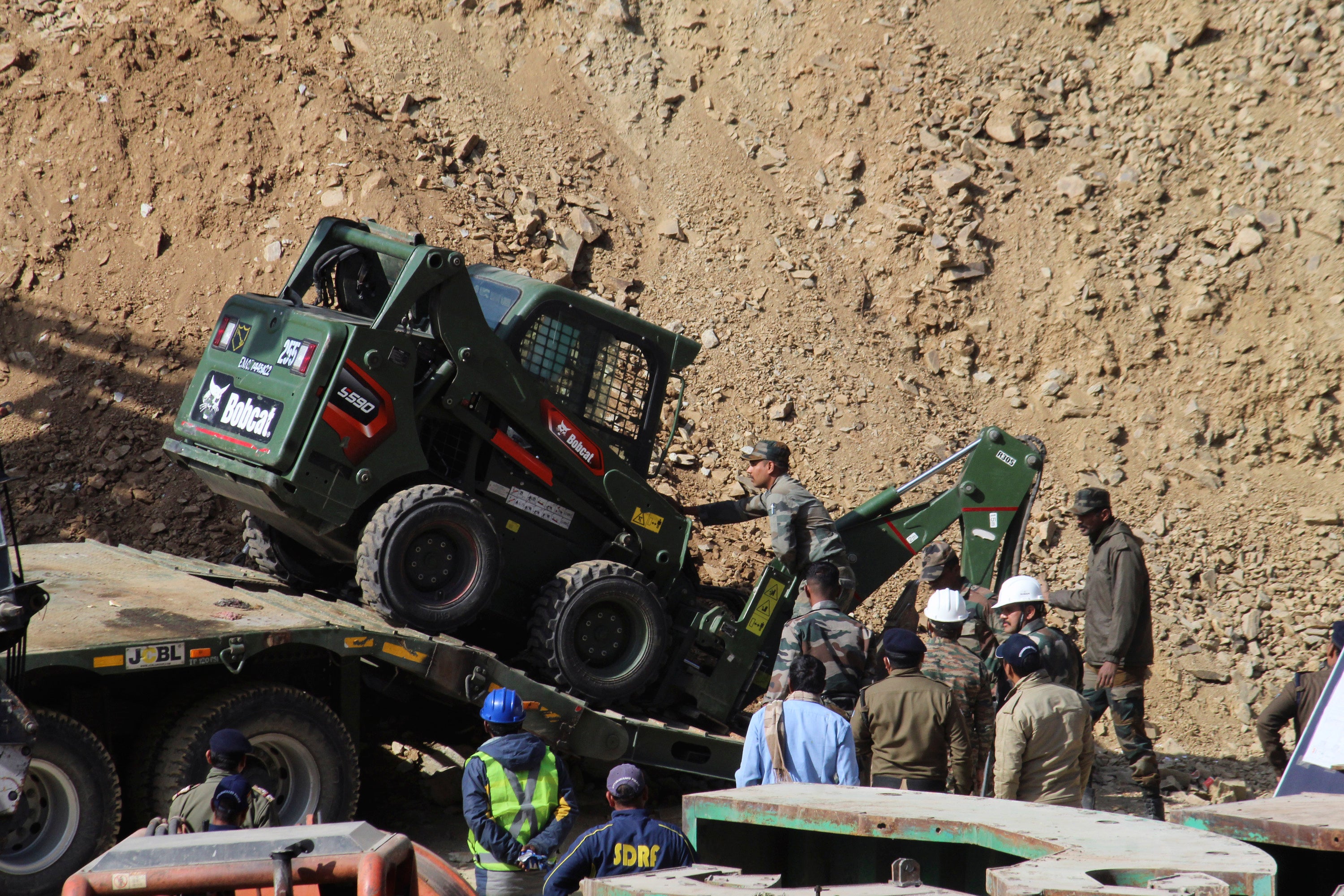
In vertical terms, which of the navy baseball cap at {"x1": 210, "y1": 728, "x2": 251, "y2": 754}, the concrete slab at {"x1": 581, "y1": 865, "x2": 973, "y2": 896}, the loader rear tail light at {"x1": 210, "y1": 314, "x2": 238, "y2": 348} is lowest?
the navy baseball cap at {"x1": 210, "y1": 728, "x2": 251, "y2": 754}

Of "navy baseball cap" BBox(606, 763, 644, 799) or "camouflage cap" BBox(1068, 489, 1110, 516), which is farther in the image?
"camouflage cap" BBox(1068, 489, 1110, 516)

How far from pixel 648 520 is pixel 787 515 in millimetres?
930

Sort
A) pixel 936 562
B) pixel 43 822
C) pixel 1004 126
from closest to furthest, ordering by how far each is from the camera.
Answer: pixel 43 822 < pixel 936 562 < pixel 1004 126

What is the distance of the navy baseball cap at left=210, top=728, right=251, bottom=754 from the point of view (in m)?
5.13

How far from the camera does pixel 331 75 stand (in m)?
13.6

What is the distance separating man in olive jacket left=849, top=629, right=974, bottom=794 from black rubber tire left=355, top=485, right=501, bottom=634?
2312 millimetres

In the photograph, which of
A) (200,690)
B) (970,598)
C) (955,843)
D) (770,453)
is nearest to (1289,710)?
(970,598)

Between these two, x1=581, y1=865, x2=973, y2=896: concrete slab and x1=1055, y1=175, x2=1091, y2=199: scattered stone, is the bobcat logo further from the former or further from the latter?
x1=1055, y1=175, x2=1091, y2=199: scattered stone

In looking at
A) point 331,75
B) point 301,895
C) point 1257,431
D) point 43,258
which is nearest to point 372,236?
point 301,895

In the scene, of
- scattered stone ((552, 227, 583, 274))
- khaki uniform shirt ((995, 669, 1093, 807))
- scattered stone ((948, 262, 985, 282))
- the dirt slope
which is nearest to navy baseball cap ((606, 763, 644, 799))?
khaki uniform shirt ((995, 669, 1093, 807))

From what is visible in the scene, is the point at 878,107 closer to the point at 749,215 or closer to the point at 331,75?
the point at 749,215

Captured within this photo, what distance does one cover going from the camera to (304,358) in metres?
6.78

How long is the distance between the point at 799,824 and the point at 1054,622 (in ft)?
25.7

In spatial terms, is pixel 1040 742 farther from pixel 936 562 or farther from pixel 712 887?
pixel 712 887
